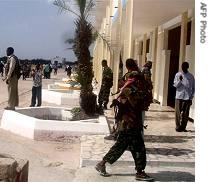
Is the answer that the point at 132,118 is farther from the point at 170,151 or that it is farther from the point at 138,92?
the point at 170,151

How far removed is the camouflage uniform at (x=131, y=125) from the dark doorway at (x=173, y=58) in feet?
39.0

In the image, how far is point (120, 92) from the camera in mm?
6430

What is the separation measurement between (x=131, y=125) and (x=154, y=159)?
4.31ft

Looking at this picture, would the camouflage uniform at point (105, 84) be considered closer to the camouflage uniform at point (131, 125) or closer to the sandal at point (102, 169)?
the sandal at point (102, 169)

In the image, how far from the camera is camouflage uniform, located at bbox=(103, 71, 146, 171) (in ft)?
20.7

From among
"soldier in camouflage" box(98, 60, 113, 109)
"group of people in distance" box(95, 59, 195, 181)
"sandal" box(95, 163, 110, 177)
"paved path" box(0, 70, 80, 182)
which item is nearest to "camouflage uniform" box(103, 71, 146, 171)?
"group of people in distance" box(95, 59, 195, 181)

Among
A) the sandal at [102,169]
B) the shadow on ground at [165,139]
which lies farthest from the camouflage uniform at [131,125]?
the shadow on ground at [165,139]

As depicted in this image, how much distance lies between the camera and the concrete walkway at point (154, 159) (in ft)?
22.0

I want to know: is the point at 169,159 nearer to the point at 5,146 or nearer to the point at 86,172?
the point at 86,172

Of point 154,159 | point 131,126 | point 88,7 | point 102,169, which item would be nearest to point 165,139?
point 154,159

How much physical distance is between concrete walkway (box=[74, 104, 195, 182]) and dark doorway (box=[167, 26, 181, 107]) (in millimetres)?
8051

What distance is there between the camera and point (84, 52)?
38.3ft

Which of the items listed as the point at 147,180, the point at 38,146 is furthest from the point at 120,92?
the point at 38,146
